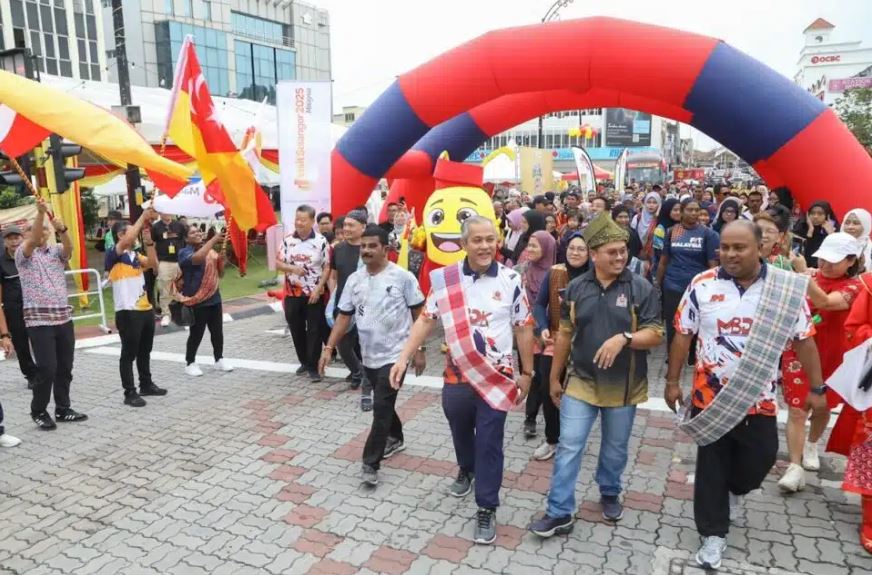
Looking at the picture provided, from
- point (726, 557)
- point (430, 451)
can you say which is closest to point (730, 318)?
point (726, 557)

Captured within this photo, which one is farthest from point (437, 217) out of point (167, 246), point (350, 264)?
point (167, 246)

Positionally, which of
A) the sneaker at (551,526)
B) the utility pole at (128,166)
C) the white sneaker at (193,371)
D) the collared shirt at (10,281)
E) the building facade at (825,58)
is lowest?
the white sneaker at (193,371)

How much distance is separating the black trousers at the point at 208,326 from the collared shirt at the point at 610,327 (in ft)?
14.4

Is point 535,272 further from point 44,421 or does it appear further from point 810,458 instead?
point 44,421

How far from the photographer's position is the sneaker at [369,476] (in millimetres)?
4113

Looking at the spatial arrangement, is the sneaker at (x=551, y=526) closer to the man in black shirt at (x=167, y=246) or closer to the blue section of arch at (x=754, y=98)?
the blue section of arch at (x=754, y=98)

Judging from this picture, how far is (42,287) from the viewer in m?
5.08

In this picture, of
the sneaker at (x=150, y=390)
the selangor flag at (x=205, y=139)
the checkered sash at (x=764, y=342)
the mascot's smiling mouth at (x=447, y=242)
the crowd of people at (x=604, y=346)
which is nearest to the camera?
the checkered sash at (x=764, y=342)

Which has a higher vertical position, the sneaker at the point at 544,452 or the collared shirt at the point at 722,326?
the collared shirt at the point at 722,326

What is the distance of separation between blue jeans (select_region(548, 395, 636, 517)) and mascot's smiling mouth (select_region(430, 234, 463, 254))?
336 centimetres

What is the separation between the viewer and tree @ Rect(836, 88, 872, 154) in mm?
26391

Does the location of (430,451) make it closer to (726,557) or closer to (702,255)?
(726,557)

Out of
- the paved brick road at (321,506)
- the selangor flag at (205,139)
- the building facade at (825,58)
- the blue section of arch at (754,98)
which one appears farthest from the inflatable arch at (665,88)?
the building facade at (825,58)

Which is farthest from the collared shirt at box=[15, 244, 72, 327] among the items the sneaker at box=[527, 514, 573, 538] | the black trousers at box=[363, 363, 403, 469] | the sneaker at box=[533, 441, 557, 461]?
the sneaker at box=[527, 514, 573, 538]
